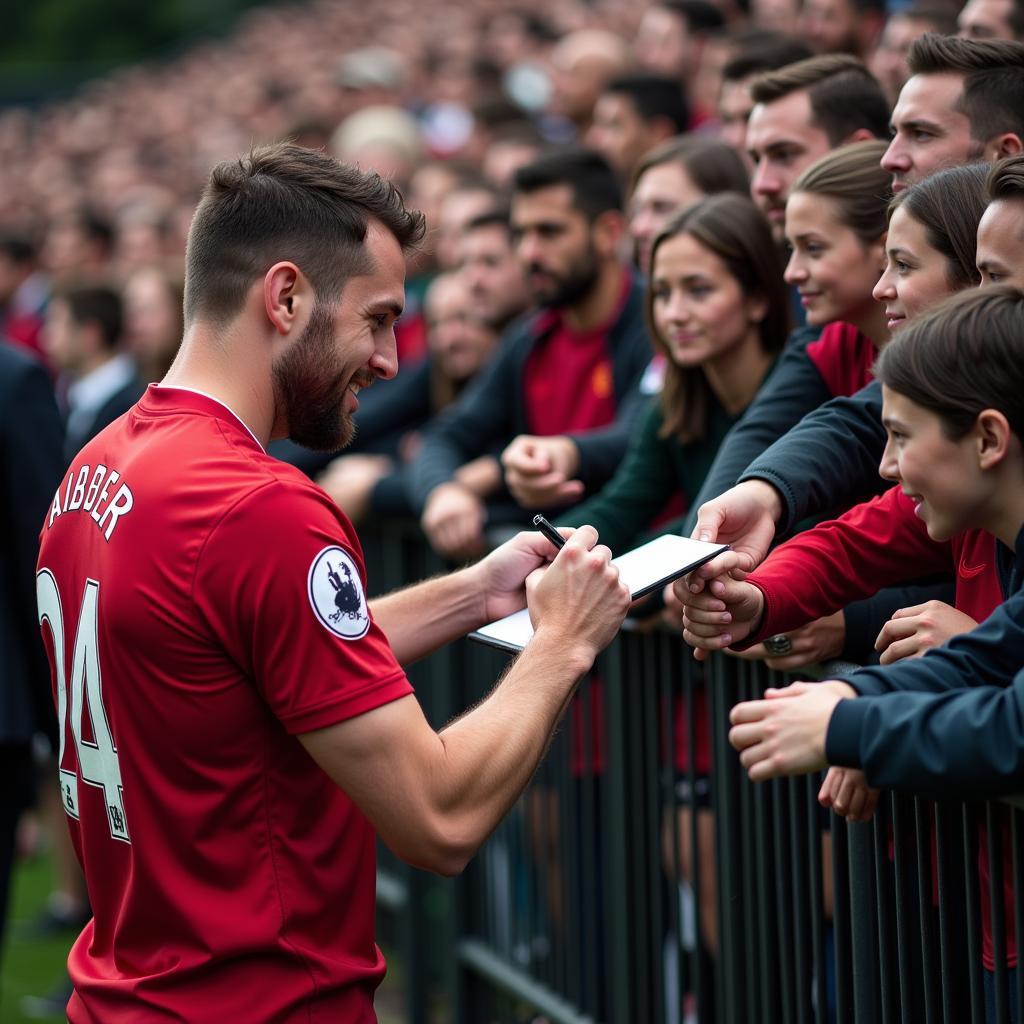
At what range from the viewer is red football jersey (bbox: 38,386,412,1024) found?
91.1 inches

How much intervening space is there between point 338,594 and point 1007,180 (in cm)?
127

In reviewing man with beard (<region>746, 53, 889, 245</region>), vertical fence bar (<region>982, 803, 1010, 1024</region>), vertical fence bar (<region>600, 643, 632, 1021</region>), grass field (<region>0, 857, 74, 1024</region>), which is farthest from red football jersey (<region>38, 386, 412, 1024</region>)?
grass field (<region>0, 857, 74, 1024</region>)

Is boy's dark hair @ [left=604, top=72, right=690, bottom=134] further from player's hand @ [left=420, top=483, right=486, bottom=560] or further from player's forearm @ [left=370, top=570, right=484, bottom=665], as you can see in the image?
player's forearm @ [left=370, top=570, right=484, bottom=665]

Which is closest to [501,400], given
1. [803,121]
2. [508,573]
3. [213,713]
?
[803,121]

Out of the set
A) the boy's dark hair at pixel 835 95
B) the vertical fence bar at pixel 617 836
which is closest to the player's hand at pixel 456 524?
the vertical fence bar at pixel 617 836

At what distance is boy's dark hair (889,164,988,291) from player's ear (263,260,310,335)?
113cm

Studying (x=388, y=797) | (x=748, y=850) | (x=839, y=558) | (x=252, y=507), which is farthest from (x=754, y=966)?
(x=252, y=507)

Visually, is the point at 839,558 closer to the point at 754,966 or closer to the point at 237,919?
the point at 754,966

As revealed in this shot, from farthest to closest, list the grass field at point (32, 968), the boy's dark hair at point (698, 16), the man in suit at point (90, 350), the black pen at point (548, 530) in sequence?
1. the boy's dark hair at point (698, 16)
2. the man in suit at point (90, 350)
3. the grass field at point (32, 968)
4. the black pen at point (548, 530)

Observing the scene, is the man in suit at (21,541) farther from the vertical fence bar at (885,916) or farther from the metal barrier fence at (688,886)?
the vertical fence bar at (885,916)

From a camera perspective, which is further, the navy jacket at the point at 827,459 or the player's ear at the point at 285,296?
the navy jacket at the point at 827,459

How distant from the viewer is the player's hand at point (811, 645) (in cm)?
287

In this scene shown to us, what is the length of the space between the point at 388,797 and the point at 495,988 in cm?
288

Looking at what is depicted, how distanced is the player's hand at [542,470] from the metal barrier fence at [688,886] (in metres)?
0.49
